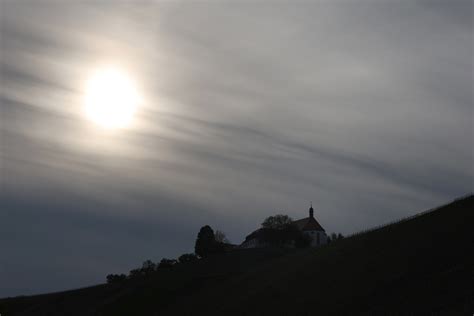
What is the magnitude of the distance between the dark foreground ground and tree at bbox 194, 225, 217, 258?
29.9 meters

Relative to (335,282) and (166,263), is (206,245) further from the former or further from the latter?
(335,282)

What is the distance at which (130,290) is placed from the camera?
4766 inches

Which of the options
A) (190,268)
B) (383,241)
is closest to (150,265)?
(190,268)

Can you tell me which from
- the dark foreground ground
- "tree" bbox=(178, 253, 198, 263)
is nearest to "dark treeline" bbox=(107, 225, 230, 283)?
"tree" bbox=(178, 253, 198, 263)

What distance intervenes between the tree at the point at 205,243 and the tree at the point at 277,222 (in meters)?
15.7

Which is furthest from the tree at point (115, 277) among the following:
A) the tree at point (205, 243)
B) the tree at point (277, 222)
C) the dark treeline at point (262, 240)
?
the tree at point (277, 222)

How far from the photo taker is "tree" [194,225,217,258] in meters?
162

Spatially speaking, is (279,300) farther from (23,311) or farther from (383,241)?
(23,311)

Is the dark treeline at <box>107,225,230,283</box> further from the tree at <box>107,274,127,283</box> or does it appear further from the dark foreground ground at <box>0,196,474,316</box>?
the dark foreground ground at <box>0,196,474,316</box>

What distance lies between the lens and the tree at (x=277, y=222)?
566ft

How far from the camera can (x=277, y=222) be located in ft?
569

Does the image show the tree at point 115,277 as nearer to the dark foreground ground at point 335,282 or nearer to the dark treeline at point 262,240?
the dark treeline at point 262,240

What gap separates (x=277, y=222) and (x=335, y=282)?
98106 millimetres

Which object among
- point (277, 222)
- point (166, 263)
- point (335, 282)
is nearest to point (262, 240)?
point (277, 222)
